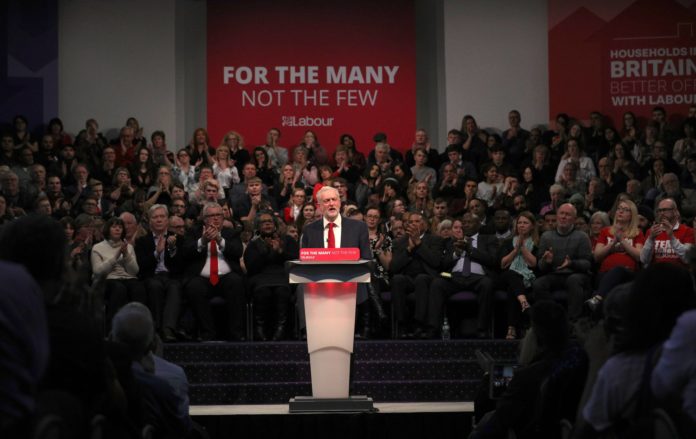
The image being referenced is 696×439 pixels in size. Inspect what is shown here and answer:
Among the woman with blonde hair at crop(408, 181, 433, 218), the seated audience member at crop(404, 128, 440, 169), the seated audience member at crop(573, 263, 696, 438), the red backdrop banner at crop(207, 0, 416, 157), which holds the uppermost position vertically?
the red backdrop banner at crop(207, 0, 416, 157)

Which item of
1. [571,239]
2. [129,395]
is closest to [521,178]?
[571,239]

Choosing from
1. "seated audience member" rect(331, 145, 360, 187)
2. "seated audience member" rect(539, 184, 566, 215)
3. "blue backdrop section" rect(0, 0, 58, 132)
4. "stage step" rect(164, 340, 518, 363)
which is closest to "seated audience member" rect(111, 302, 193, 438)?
"stage step" rect(164, 340, 518, 363)

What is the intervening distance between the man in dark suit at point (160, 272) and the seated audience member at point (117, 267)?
0.07m

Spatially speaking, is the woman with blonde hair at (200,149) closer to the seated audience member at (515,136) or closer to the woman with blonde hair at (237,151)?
the woman with blonde hair at (237,151)

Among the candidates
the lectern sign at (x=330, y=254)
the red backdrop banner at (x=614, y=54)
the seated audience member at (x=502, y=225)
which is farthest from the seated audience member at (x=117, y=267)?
the red backdrop banner at (x=614, y=54)

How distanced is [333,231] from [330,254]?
0.58m

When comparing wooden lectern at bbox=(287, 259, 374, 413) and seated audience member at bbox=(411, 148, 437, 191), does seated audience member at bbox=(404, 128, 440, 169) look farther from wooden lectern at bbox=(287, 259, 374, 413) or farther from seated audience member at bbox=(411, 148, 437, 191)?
wooden lectern at bbox=(287, 259, 374, 413)

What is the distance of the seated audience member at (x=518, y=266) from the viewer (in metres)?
7.84

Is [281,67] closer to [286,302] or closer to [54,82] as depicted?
[54,82]

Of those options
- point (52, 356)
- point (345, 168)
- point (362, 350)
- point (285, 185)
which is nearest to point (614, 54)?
point (345, 168)

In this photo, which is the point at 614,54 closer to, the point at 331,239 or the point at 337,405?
the point at 331,239

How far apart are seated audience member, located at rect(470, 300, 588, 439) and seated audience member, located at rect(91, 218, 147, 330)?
4.06 m

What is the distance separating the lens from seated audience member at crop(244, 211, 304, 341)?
789cm

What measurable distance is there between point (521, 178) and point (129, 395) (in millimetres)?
8145
